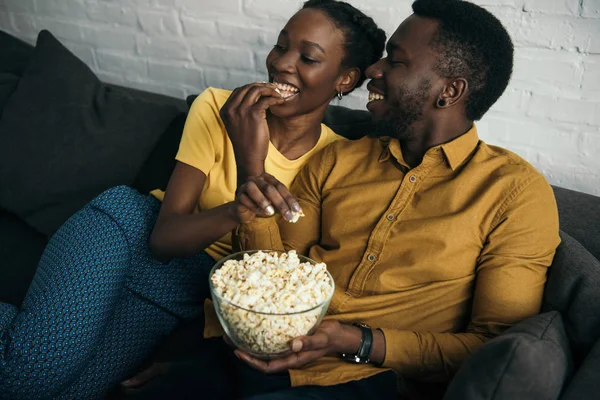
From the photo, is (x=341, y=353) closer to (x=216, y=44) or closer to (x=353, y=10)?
(x=353, y=10)

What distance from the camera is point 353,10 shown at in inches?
63.7

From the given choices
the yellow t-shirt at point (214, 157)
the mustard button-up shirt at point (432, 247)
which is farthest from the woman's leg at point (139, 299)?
the mustard button-up shirt at point (432, 247)

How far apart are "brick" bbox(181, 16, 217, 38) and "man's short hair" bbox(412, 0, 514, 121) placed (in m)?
1.06

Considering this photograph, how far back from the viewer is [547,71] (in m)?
1.72

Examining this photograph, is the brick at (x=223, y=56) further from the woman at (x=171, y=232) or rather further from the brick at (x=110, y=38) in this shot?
the woman at (x=171, y=232)

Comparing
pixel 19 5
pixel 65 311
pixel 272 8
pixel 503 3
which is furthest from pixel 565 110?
pixel 19 5

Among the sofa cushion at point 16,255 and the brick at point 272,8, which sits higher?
the brick at point 272,8

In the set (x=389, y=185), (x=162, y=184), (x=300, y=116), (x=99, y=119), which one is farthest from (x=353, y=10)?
(x=99, y=119)

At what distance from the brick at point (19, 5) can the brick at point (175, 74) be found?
715 millimetres

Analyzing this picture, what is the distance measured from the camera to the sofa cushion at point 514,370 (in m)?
0.96

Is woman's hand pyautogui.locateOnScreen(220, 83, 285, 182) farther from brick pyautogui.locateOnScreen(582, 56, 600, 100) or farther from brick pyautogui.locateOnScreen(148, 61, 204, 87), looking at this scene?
brick pyautogui.locateOnScreen(148, 61, 204, 87)

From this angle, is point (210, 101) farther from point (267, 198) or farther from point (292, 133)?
point (267, 198)

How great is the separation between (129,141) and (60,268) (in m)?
0.70

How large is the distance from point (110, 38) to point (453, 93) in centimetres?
171
